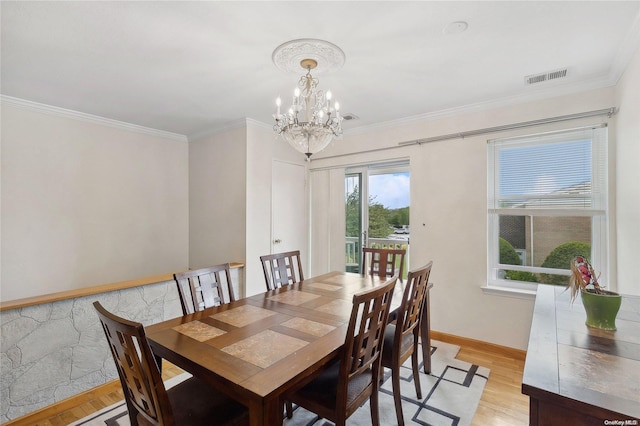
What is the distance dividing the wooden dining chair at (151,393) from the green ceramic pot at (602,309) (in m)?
1.64

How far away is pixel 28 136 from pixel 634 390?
15.1 ft

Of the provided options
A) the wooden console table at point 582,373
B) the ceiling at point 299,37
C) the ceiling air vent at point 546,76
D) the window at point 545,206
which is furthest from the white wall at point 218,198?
the wooden console table at point 582,373

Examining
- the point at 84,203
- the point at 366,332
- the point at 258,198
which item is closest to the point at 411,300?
the point at 366,332

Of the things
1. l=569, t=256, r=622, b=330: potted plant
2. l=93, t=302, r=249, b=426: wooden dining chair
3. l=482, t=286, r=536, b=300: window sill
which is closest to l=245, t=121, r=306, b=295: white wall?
l=93, t=302, r=249, b=426: wooden dining chair

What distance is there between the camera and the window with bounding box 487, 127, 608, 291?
2.62 m

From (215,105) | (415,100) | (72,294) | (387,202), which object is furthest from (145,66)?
(387,202)

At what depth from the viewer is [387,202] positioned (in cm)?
398

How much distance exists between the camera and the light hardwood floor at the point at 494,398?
2031mm

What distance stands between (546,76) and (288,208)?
3047 millimetres

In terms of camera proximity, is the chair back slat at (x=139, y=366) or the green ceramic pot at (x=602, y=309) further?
the green ceramic pot at (x=602, y=309)

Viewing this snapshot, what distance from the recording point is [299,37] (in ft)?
6.27

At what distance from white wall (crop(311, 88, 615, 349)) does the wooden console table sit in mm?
1607

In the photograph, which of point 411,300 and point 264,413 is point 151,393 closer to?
point 264,413

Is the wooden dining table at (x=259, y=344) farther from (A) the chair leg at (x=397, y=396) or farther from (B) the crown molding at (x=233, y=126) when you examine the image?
(B) the crown molding at (x=233, y=126)
